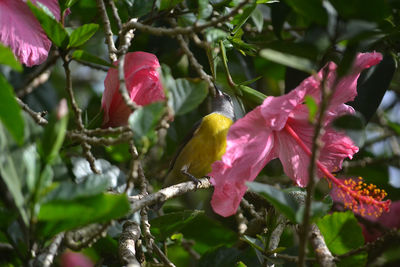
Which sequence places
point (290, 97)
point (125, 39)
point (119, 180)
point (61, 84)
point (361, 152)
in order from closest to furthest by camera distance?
point (290, 97) < point (125, 39) < point (119, 180) < point (361, 152) < point (61, 84)

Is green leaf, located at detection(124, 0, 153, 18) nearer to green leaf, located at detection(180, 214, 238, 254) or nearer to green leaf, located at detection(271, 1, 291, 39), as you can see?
green leaf, located at detection(271, 1, 291, 39)

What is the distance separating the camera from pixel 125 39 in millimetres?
1496

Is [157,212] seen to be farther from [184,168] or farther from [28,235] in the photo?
[28,235]

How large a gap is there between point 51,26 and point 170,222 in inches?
28.8

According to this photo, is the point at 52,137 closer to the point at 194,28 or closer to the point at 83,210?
the point at 83,210

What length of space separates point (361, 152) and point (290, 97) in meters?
1.40

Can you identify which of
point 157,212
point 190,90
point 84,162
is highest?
point 190,90

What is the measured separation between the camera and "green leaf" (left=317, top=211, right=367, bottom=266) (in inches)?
63.6

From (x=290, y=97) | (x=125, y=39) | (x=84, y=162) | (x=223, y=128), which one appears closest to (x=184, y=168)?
(x=223, y=128)

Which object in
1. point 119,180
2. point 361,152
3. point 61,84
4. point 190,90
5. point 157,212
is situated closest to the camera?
point 190,90

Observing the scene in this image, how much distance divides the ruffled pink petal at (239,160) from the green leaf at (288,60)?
1.18 feet

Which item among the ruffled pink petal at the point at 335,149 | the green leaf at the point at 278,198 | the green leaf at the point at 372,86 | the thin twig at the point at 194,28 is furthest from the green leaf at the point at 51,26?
the green leaf at the point at 372,86

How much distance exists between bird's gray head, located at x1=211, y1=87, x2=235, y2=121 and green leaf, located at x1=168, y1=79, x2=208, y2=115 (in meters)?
1.29

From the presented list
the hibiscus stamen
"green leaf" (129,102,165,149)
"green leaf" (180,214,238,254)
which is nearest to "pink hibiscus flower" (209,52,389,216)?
the hibiscus stamen
